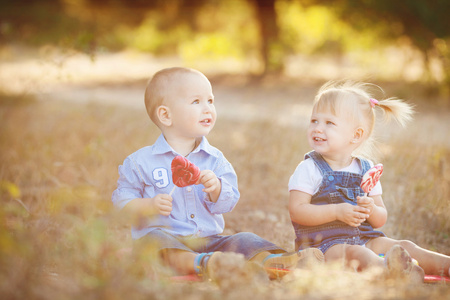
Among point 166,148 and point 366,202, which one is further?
point 166,148

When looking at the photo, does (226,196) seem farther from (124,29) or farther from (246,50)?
(124,29)

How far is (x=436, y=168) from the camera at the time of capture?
492 centimetres

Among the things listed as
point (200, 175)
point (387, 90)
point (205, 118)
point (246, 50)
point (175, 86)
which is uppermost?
point (246, 50)

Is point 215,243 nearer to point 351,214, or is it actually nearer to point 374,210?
point 351,214

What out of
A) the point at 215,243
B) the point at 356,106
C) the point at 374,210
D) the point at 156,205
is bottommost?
the point at 215,243

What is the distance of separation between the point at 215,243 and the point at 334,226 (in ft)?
2.25

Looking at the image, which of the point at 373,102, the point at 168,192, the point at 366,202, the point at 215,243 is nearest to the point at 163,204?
the point at 168,192

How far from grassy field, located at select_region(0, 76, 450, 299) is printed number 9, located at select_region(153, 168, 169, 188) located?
1.12ft

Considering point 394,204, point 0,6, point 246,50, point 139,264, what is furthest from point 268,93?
point 139,264

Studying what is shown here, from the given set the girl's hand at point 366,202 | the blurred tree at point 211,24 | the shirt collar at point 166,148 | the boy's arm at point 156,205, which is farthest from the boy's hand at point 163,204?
the blurred tree at point 211,24

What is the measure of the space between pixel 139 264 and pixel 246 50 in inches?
477

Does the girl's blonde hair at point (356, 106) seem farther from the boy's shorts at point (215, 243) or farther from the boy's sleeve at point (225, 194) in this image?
the boy's shorts at point (215, 243)

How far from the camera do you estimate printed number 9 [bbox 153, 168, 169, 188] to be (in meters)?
3.10

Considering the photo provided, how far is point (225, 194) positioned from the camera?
3053mm
